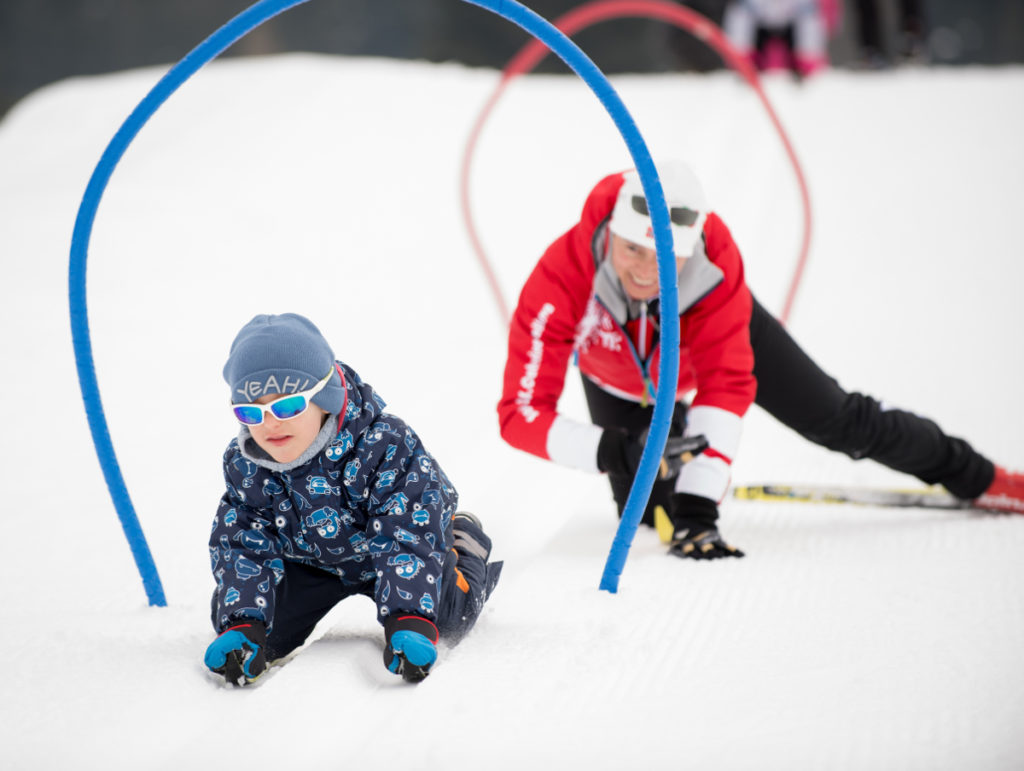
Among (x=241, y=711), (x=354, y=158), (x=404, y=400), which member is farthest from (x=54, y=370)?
(x=354, y=158)

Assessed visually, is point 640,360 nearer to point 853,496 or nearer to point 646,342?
point 646,342

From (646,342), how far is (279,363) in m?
1.01

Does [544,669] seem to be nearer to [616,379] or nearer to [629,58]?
[616,379]

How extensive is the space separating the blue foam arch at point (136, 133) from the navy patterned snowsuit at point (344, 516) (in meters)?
0.39

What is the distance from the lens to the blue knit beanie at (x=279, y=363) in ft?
5.54

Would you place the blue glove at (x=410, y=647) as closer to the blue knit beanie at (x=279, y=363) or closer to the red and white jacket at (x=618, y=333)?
the blue knit beanie at (x=279, y=363)

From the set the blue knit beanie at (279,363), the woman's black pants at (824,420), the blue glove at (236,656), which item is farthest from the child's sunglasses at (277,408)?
the woman's black pants at (824,420)

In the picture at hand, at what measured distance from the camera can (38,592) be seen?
7.52ft

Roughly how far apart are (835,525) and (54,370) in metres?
2.90

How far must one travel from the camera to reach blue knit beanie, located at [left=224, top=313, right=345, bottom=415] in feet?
5.54

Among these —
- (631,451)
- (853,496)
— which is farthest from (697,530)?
(853,496)

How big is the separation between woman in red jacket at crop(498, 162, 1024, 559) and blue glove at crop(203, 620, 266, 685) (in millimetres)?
831

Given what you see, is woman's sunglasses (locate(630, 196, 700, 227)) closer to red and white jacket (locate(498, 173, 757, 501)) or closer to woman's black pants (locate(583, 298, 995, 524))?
red and white jacket (locate(498, 173, 757, 501))

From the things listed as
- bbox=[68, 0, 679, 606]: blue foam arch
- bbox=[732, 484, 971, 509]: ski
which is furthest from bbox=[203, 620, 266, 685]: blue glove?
bbox=[732, 484, 971, 509]: ski
